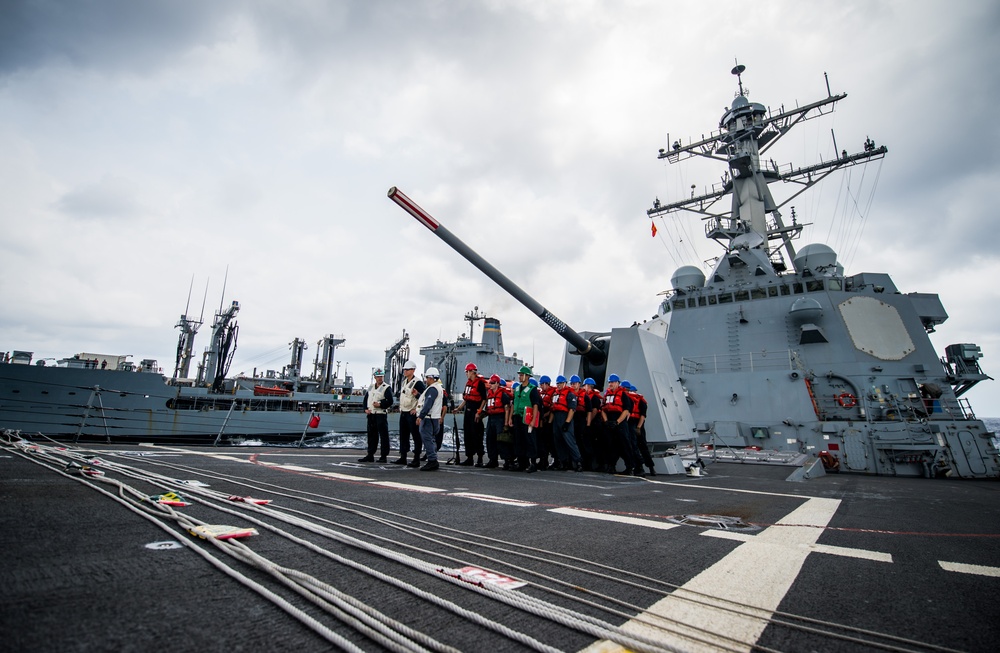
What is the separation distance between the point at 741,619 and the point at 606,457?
6.05 m

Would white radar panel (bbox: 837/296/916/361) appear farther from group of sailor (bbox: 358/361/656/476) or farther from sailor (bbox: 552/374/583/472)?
sailor (bbox: 552/374/583/472)

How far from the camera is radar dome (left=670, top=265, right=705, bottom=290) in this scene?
15.9 metres

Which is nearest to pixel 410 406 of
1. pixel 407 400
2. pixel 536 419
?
pixel 407 400

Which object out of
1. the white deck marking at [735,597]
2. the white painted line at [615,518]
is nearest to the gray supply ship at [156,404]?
the white painted line at [615,518]

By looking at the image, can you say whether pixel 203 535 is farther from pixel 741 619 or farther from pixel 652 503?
pixel 652 503

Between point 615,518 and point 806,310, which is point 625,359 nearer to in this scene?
point 615,518

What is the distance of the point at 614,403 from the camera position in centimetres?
656

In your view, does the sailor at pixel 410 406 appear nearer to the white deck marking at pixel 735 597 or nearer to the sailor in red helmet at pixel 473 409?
the sailor in red helmet at pixel 473 409

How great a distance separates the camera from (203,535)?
5.69 feet

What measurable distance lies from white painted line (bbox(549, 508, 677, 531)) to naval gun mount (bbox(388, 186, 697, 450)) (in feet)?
15.1

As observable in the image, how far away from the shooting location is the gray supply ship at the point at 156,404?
48.1 feet

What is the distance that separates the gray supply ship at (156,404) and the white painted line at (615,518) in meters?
8.04

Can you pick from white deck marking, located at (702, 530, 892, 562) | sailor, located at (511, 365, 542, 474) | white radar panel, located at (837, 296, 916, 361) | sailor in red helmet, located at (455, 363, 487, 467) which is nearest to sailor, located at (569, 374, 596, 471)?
sailor, located at (511, 365, 542, 474)

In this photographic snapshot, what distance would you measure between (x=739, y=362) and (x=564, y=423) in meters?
8.92
